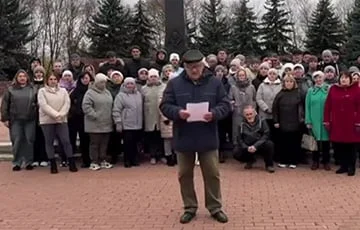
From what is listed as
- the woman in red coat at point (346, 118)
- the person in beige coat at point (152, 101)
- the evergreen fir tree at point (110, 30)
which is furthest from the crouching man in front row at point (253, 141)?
Answer: the evergreen fir tree at point (110, 30)

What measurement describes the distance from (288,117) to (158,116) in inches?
93.9

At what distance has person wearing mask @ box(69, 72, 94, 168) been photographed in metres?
10.8

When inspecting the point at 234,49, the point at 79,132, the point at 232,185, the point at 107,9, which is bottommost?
the point at 232,185

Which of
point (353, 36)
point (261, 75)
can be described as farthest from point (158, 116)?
point (353, 36)

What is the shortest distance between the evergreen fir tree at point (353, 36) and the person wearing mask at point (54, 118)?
28898 millimetres

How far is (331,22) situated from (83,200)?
35634 mm

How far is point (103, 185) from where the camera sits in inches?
358

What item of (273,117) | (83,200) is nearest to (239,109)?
(273,117)

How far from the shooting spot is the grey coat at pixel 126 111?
10680 millimetres

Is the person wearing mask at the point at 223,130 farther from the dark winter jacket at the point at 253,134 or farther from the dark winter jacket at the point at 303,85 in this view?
the dark winter jacket at the point at 303,85

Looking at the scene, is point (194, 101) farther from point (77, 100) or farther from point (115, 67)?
point (115, 67)

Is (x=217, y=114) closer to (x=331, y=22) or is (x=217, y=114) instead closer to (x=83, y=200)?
(x=83, y=200)

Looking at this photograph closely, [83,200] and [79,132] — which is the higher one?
[79,132]

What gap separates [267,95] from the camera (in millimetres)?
10742
